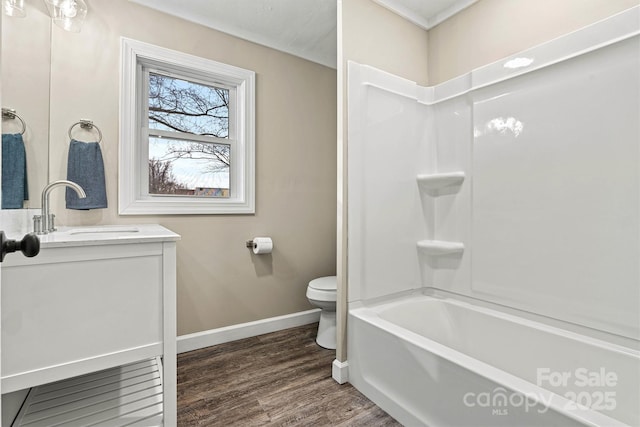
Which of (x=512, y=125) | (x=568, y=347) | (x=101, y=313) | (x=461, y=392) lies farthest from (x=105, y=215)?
(x=568, y=347)

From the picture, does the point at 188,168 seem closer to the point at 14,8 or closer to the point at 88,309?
the point at 14,8

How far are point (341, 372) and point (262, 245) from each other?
107 centimetres

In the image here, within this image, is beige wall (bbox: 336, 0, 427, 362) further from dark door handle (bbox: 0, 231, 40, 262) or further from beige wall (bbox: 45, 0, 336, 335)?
dark door handle (bbox: 0, 231, 40, 262)

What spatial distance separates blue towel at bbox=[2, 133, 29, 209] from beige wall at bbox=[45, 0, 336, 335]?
345 mm

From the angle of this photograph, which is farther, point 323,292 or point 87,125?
point 323,292

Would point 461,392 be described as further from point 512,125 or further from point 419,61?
point 419,61

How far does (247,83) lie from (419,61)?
1325 mm

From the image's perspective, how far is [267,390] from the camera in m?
1.77

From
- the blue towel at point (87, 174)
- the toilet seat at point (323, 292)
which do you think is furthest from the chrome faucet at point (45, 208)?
the toilet seat at point (323, 292)

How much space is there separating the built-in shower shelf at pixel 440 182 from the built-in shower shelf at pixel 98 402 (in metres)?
1.94

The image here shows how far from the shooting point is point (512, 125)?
69.4 inches

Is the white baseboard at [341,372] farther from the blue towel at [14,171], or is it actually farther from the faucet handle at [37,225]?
the blue towel at [14,171]

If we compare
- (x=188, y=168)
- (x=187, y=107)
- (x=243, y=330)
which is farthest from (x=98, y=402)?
(x=187, y=107)

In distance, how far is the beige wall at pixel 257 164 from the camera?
6.09ft
